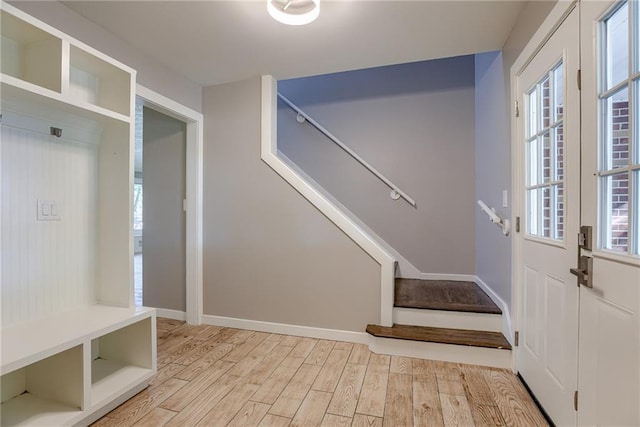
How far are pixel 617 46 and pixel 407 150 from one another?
7.32 ft

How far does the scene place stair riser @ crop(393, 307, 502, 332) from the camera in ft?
7.27

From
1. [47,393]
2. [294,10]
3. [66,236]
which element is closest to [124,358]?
[47,393]

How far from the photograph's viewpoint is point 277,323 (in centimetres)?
262

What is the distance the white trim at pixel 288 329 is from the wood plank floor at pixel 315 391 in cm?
9

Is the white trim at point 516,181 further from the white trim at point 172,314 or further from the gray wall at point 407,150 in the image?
the white trim at point 172,314

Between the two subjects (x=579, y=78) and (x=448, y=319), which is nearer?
(x=579, y=78)

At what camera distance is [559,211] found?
4.65ft

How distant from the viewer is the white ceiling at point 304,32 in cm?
177

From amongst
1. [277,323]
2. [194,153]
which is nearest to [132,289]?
[277,323]

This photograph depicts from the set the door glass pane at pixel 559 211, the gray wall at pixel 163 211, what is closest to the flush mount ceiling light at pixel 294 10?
the door glass pane at pixel 559 211

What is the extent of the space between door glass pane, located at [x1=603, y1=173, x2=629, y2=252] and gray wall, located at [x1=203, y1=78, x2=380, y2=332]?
1.49 meters

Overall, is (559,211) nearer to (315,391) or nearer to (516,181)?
(516,181)

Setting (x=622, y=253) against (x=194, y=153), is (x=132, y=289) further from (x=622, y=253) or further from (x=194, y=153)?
(x=622, y=253)

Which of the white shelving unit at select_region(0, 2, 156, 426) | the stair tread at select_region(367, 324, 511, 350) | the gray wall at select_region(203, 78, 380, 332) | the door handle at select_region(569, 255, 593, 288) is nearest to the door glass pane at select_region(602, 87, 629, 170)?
the door handle at select_region(569, 255, 593, 288)
